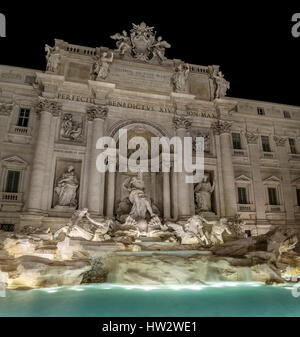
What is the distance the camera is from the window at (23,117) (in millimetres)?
18578

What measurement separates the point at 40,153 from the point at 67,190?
2.74 m

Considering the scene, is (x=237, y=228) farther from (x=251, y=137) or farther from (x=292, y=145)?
(x=292, y=145)

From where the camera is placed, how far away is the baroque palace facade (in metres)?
17.2

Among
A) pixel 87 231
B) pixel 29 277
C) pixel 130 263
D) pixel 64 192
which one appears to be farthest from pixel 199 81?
pixel 29 277

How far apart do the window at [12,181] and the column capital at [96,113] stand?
5773 mm

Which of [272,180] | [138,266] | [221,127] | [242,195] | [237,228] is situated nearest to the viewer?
[138,266]

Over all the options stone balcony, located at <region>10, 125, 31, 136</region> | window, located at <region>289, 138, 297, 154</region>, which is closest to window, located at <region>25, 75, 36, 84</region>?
stone balcony, located at <region>10, 125, 31, 136</region>

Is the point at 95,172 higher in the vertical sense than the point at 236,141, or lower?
lower

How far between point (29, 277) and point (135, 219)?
768 centimetres

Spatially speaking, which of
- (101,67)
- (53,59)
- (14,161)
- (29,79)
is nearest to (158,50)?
(101,67)

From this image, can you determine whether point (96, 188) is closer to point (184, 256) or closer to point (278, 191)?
point (184, 256)

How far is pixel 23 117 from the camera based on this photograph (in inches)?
738

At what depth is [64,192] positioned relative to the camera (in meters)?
17.1

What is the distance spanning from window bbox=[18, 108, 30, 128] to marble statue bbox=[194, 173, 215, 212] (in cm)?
1230
